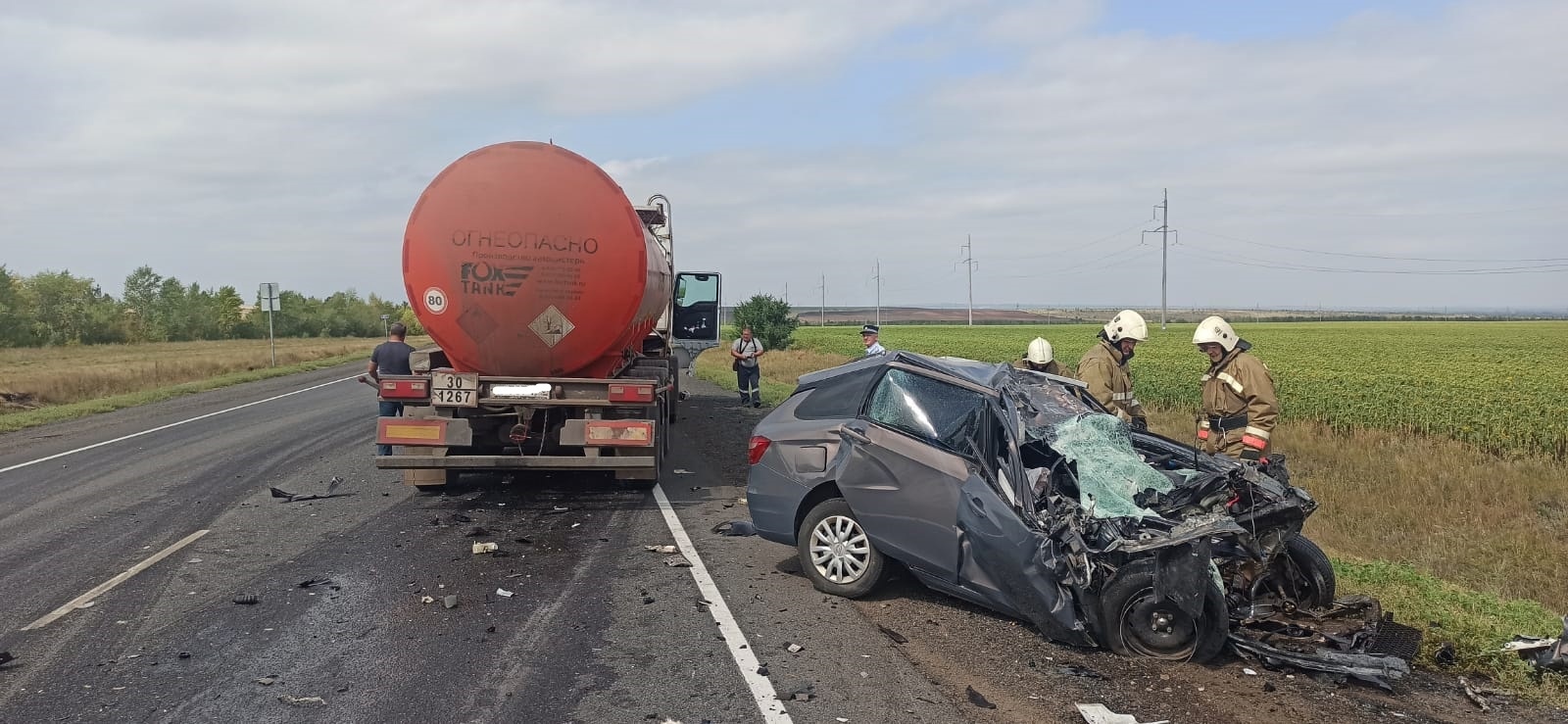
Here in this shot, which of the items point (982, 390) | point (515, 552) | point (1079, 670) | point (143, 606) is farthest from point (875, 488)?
point (143, 606)

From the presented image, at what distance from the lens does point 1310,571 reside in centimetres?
522

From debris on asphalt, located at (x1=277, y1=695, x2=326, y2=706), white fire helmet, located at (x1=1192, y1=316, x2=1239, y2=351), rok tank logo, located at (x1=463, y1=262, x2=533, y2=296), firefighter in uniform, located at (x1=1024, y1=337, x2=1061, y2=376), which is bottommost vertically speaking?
debris on asphalt, located at (x1=277, y1=695, x2=326, y2=706)

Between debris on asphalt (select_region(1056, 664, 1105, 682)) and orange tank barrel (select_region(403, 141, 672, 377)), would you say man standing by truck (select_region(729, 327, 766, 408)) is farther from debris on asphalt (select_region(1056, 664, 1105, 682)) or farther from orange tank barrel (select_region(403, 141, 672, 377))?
debris on asphalt (select_region(1056, 664, 1105, 682))

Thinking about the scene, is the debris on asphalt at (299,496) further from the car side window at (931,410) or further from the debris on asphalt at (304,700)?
the car side window at (931,410)

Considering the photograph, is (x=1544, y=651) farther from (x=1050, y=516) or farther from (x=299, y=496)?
(x=299, y=496)

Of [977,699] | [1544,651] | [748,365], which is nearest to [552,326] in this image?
[977,699]

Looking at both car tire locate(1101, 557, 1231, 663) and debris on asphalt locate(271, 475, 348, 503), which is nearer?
car tire locate(1101, 557, 1231, 663)

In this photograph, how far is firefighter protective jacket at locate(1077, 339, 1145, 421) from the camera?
25.6ft

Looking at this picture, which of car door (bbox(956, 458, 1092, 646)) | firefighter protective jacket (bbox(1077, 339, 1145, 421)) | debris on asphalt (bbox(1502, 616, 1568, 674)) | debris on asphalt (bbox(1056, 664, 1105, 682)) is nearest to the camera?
debris on asphalt (bbox(1502, 616, 1568, 674))

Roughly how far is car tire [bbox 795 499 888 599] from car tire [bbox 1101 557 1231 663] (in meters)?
1.47

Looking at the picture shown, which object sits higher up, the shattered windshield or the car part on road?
the shattered windshield

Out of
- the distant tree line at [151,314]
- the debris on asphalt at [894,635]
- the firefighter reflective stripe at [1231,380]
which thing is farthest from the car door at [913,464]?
the distant tree line at [151,314]

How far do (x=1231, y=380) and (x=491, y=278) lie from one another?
19.3 ft

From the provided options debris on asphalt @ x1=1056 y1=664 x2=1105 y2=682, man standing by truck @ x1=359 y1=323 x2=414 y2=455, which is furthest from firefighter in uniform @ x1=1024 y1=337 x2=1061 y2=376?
man standing by truck @ x1=359 y1=323 x2=414 y2=455
